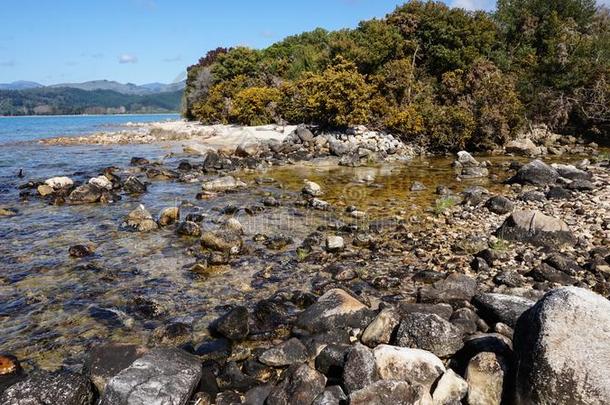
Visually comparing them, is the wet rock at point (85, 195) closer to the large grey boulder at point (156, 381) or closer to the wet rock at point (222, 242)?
the wet rock at point (222, 242)

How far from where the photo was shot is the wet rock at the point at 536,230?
10.6 metres

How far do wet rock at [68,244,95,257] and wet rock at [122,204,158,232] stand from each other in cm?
204

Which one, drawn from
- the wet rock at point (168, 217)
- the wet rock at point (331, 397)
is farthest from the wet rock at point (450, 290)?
the wet rock at point (168, 217)

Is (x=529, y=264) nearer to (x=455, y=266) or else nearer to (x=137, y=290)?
(x=455, y=266)

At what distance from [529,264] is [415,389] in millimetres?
6112

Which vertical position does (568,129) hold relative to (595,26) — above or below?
below

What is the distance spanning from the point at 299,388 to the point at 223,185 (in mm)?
15107

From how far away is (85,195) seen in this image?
17250 mm

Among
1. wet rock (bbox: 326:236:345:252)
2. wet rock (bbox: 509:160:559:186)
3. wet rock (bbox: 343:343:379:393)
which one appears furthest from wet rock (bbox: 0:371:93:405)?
wet rock (bbox: 509:160:559:186)

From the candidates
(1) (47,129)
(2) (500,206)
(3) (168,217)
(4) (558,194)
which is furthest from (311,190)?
(1) (47,129)

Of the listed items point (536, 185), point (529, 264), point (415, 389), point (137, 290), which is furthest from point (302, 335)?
point (536, 185)

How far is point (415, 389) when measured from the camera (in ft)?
16.1

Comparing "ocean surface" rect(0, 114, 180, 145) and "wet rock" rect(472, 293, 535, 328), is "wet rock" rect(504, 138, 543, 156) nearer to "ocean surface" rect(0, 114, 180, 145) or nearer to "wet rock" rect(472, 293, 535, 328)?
"wet rock" rect(472, 293, 535, 328)

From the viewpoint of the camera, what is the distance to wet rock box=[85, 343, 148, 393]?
222 inches
